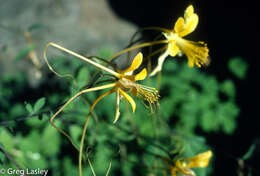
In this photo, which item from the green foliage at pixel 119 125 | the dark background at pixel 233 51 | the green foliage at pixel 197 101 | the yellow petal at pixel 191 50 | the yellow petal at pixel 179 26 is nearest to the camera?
the yellow petal at pixel 179 26

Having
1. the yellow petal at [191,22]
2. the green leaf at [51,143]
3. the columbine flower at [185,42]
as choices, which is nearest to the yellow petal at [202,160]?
the columbine flower at [185,42]

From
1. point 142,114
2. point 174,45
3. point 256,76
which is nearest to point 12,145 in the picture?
point 142,114

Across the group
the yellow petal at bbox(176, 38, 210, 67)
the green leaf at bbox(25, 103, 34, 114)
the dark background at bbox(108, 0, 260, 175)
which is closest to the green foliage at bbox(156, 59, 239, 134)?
the dark background at bbox(108, 0, 260, 175)

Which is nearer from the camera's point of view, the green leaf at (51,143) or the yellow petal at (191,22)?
the yellow petal at (191,22)

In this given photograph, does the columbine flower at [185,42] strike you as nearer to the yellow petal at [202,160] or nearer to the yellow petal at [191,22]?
the yellow petal at [191,22]

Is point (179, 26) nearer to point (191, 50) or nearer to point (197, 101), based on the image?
point (191, 50)

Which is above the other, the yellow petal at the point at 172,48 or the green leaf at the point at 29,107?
the yellow petal at the point at 172,48

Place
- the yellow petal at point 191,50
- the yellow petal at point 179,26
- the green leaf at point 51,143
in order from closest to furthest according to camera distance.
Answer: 1. the yellow petal at point 179,26
2. the yellow petal at point 191,50
3. the green leaf at point 51,143
